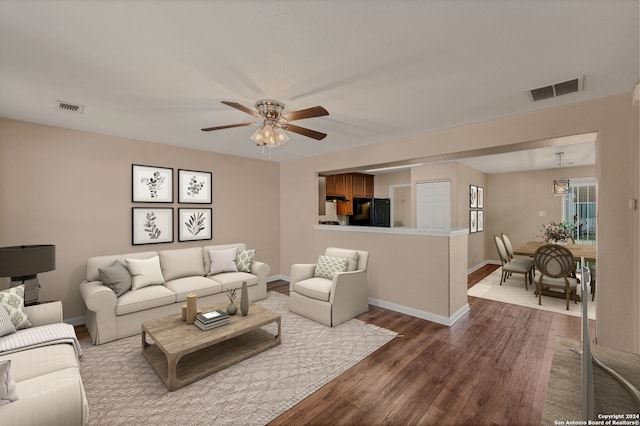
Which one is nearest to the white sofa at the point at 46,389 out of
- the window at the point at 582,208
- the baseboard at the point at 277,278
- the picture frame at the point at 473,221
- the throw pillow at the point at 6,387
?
the throw pillow at the point at 6,387

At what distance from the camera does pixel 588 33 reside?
166cm

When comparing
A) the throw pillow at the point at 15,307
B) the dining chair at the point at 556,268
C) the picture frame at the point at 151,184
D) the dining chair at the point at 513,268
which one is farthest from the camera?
the dining chair at the point at 513,268

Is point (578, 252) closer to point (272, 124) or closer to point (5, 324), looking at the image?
point (272, 124)

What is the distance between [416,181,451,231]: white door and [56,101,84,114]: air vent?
6026mm

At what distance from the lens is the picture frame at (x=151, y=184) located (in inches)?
159

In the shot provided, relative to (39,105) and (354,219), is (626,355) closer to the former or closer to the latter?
(39,105)

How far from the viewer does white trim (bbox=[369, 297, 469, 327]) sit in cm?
355

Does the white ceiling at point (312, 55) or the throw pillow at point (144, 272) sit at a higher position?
the white ceiling at point (312, 55)

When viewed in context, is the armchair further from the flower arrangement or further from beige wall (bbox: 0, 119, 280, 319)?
the flower arrangement

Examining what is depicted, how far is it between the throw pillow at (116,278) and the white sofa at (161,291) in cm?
6

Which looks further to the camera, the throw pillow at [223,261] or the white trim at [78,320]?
the throw pillow at [223,261]

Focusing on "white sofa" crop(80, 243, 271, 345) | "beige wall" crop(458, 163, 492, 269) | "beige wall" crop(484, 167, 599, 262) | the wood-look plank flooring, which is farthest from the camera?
"beige wall" crop(484, 167, 599, 262)

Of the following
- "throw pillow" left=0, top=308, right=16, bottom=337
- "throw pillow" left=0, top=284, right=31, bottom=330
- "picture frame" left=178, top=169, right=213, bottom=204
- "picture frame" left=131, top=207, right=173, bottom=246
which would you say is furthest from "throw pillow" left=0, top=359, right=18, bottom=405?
"picture frame" left=178, top=169, right=213, bottom=204

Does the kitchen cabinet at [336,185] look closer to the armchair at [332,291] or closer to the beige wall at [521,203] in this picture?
the armchair at [332,291]
